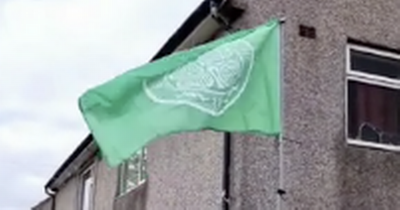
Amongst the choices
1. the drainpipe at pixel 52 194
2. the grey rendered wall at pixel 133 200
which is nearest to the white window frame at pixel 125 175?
the grey rendered wall at pixel 133 200

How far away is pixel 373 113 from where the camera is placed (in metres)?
10.3

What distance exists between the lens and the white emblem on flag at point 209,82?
25.1ft

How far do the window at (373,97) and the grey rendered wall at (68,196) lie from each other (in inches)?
380

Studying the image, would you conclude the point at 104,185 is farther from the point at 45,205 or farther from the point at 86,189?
the point at 45,205

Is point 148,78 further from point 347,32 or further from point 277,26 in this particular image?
point 347,32

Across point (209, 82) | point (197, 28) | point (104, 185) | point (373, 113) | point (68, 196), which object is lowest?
point (68, 196)

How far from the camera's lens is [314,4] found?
10195 millimetres

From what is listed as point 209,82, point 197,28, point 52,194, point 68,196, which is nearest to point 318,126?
point 197,28

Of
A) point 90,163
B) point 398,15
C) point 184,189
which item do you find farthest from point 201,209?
point 90,163

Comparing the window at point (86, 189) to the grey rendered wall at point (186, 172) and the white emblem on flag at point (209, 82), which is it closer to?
the grey rendered wall at point (186, 172)

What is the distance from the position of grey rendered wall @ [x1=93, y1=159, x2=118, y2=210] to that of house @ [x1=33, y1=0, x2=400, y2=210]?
3.93 meters

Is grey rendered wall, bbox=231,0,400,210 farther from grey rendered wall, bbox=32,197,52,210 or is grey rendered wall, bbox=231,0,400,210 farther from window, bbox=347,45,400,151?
grey rendered wall, bbox=32,197,52,210

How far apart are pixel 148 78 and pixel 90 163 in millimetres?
9609

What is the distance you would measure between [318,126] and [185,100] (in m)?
2.55
